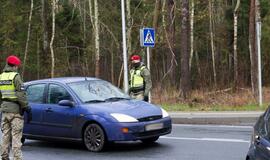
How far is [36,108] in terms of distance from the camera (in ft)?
38.5

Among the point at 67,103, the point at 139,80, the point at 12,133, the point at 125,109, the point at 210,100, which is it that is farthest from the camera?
the point at 210,100

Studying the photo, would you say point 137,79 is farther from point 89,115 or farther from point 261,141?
point 261,141

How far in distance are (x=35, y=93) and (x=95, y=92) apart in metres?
1.47

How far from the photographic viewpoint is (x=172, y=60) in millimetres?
28844

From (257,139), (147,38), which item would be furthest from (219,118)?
(257,139)

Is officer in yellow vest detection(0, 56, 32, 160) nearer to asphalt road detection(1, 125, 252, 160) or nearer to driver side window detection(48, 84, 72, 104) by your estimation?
asphalt road detection(1, 125, 252, 160)

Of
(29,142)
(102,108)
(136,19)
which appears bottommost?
(29,142)

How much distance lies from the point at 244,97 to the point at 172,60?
8.20 m

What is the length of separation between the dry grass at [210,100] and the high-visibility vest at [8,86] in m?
10.1

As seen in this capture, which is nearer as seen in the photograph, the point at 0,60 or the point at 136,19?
the point at 136,19

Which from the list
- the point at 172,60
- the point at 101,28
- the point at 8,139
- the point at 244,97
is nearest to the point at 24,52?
the point at 101,28

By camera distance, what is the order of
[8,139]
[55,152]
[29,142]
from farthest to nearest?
1. [29,142]
2. [55,152]
3. [8,139]

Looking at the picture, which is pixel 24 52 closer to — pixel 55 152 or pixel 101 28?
pixel 101 28

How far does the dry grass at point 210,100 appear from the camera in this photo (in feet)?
62.4
